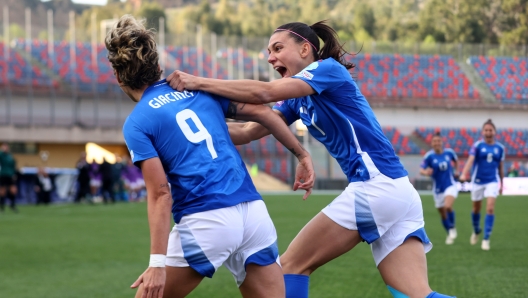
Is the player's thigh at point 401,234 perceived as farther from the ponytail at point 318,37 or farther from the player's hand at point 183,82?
the player's hand at point 183,82

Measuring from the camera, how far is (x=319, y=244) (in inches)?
167

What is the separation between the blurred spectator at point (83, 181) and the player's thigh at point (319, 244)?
966 inches

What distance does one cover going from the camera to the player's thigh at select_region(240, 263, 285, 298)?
3.67 m

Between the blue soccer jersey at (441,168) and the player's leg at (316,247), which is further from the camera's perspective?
the blue soccer jersey at (441,168)

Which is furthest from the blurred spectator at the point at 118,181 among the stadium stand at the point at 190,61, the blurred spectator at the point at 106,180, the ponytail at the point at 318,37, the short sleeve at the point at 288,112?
the ponytail at the point at 318,37

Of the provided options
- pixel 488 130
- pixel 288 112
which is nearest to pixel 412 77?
pixel 488 130

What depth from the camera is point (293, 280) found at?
4203mm

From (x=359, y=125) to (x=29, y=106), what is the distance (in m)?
39.1

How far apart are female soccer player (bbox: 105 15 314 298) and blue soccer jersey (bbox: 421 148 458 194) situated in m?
11.0

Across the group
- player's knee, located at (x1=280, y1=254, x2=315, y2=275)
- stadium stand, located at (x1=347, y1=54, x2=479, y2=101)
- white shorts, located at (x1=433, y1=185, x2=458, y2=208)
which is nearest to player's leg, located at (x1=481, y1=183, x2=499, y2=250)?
white shorts, located at (x1=433, y1=185, x2=458, y2=208)

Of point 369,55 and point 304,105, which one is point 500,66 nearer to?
point 369,55

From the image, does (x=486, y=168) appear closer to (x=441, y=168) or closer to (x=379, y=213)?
(x=441, y=168)

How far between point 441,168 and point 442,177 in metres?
0.20

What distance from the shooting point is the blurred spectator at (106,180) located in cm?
2836
